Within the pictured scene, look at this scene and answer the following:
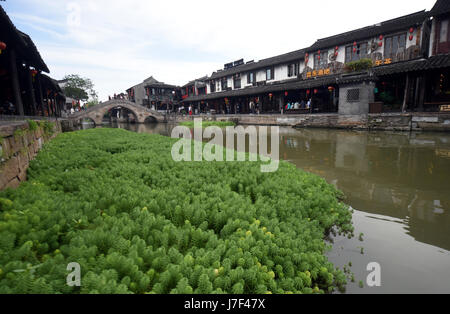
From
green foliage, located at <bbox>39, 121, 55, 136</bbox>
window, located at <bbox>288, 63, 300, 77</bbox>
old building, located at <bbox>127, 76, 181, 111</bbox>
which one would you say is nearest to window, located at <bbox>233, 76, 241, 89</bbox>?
window, located at <bbox>288, 63, 300, 77</bbox>

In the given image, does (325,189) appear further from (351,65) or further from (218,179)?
(351,65)

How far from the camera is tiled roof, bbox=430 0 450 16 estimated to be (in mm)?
15414

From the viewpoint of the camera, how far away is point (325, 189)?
17.4ft

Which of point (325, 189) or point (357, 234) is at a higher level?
point (325, 189)

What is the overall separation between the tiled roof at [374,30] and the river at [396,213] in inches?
532

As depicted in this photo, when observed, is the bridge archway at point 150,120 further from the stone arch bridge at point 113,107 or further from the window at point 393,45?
the window at point 393,45

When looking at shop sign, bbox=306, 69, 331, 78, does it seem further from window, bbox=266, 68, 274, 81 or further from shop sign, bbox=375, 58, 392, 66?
window, bbox=266, 68, 274, 81

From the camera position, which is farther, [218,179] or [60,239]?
[218,179]

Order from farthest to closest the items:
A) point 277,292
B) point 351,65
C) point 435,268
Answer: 1. point 351,65
2. point 435,268
3. point 277,292

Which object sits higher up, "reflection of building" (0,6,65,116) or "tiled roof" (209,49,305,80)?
"tiled roof" (209,49,305,80)

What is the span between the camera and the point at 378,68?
18719 millimetres
